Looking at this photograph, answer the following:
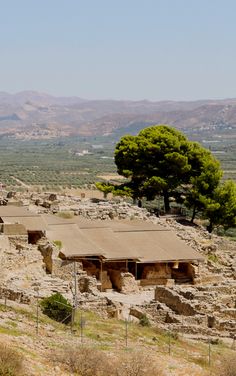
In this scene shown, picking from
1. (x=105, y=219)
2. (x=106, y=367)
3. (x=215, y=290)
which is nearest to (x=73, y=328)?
(x=106, y=367)

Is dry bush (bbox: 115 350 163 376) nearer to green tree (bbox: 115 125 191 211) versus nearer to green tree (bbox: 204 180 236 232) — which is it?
green tree (bbox: 204 180 236 232)

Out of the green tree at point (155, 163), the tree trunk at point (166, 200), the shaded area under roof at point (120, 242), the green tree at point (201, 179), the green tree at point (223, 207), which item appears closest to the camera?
the shaded area under roof at point (120, 242)

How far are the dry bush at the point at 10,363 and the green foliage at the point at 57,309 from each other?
5.44 m

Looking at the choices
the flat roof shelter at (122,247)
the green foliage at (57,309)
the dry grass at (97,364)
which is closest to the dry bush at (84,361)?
the dry grass at (97,364)

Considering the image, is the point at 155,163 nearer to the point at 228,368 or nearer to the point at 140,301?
the point at 140,301

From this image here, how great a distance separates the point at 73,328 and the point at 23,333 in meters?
2.39

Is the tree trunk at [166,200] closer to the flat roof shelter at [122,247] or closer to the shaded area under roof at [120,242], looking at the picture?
the shaded area under roof at [120,242]

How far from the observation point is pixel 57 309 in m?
20.1

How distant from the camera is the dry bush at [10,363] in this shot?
13.5m

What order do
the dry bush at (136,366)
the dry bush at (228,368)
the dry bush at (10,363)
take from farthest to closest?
the dry bush at (228,368)
the dry bush at (136,366)
the dry bush at (10,363)

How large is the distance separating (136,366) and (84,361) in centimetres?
107

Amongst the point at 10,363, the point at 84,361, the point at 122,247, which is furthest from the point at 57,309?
the point at 122,247

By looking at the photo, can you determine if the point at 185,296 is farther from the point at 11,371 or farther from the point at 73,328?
the point at 11,371

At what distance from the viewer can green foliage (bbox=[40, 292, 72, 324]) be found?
65.3ft
